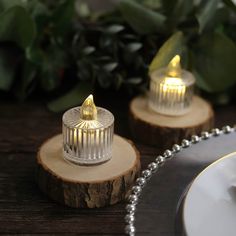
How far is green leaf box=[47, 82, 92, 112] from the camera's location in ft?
2.01

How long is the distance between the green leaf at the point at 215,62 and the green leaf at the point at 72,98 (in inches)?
5.1

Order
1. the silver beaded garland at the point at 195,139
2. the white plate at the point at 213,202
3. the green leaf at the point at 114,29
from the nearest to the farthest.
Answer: the white plate at the point at 213,202 < the silver beaded garland at the point at 195,139 < the green leaf at the point at 114,29

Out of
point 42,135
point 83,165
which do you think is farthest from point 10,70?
Answer: point 83,165

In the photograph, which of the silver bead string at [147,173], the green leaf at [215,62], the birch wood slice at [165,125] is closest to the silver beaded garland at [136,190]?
the silver bead string at [147,173]

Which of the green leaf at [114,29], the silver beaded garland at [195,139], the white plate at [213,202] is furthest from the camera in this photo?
the green leaf at [114,29]

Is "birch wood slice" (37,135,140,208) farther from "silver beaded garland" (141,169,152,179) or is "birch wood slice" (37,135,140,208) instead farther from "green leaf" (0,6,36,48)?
"green leaf" (0,6,36,48)

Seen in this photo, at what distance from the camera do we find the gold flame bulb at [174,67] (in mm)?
551

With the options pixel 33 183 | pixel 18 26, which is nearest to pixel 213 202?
pixel 33 183

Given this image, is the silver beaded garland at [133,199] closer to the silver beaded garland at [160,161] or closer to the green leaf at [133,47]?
the silver beaded garland at [160,161]

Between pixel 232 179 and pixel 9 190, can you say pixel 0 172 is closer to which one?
pixel 9 190

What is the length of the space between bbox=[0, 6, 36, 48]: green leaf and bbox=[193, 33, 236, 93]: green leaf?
7.5 inches

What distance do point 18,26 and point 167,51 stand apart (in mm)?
162

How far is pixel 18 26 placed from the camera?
0.58 meters

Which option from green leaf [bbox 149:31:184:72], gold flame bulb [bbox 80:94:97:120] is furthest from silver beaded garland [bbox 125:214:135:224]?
green leaf [bbox 149:31:184:72]
